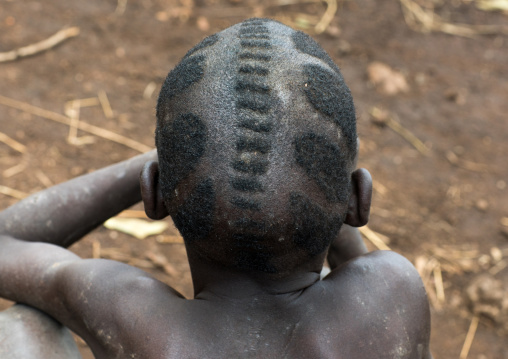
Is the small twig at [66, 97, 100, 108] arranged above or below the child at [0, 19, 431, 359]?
below

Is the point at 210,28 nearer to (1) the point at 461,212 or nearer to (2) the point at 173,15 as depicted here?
(2) the point at 173,15

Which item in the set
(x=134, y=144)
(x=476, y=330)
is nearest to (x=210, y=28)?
(x=134, y=144)

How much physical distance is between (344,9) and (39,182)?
2844 mm

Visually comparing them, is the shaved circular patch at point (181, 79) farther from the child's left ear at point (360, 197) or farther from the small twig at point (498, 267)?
the small twig at point (498, 267)

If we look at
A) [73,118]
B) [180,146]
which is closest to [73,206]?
[180,146]

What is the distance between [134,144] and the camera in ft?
12.5

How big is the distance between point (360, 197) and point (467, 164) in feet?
9.00

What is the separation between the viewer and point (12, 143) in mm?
3678

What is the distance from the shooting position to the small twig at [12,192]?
11.2ft

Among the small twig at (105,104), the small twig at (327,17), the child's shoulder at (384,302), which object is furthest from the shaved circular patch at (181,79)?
the small twig at (327,17)

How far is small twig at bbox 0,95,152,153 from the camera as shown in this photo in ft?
12.5

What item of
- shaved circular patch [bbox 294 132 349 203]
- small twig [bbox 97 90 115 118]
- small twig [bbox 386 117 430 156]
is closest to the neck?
shaved circular patch [bbox 294 132 349 203]

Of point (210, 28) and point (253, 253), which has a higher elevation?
point (253, 253)

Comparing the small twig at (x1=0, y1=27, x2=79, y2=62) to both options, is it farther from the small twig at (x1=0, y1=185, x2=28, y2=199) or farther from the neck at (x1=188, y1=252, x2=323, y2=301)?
the neck at (x1=188, y1=252, x2=323, y2=301)
